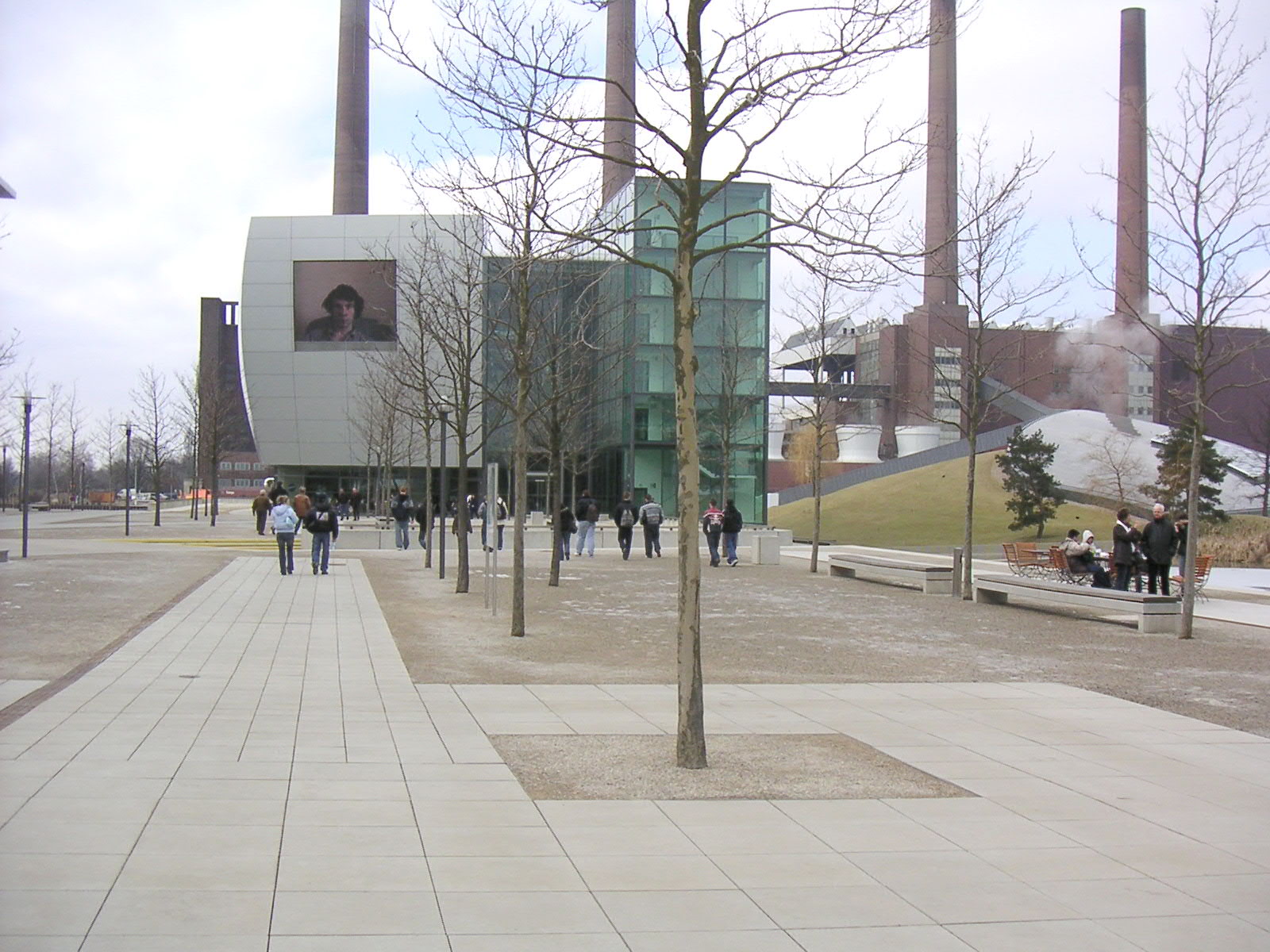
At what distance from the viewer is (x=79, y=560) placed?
27281 mm

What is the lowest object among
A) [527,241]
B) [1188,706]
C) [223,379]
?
[1188,706]

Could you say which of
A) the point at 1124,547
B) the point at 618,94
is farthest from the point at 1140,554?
the point at 618,94

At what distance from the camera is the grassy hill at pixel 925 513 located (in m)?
60.0

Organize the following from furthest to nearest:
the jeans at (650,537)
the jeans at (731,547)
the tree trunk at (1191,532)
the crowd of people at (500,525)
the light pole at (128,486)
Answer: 1. the light pole at (128,486)
2. the jeans at (650,537)
3. the jeans at (731,547)
4. the crowd of people at (500,525)
5. the tree trunk at (1191,532)

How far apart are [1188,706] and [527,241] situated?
822 cm

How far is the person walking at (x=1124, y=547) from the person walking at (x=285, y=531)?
15.4 m

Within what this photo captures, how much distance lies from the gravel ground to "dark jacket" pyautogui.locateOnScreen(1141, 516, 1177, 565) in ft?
4.21

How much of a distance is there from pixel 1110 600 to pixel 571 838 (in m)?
13.8

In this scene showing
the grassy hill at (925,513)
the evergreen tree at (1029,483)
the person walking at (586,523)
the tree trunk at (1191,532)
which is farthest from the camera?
the grassy hill at (925,513)

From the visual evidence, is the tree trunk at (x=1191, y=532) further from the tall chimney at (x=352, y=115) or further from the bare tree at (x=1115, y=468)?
the tall chimney at (x=352, y=115)

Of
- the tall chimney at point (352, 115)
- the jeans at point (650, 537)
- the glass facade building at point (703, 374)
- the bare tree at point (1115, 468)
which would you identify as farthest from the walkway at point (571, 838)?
the tall chimney at point (352, 115)

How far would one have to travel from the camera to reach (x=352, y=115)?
7350cm

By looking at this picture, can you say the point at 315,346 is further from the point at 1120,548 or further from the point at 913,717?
the point at 913,717

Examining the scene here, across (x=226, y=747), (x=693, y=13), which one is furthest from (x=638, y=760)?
(x=693, y=13)
